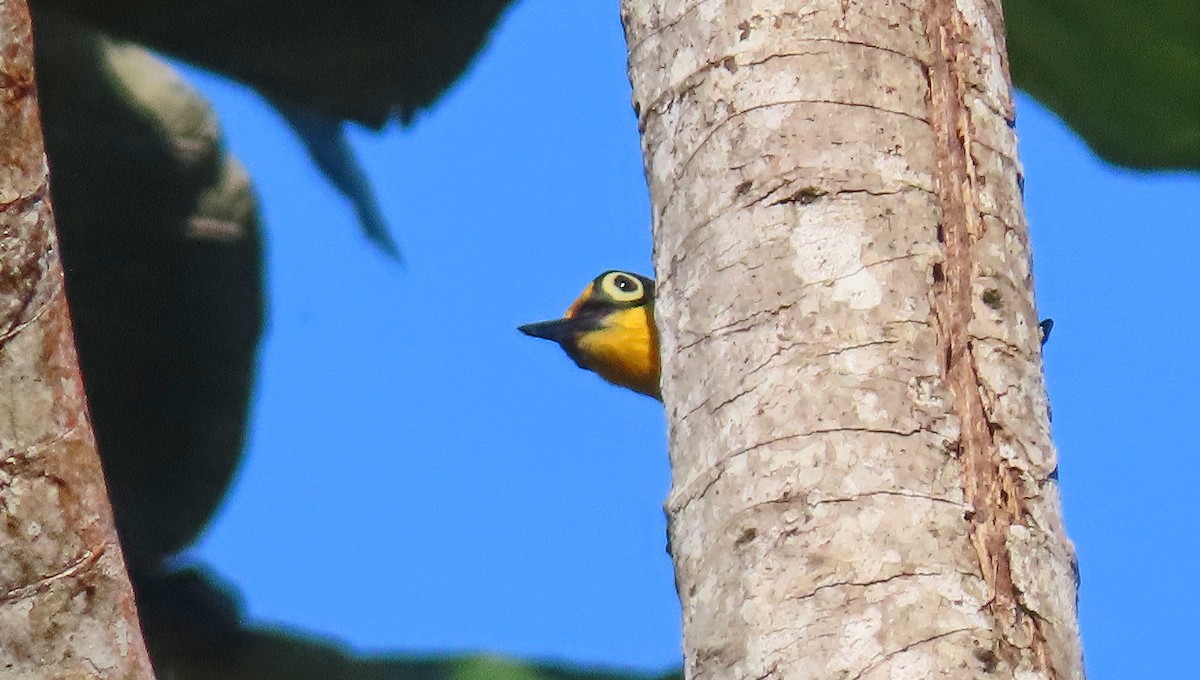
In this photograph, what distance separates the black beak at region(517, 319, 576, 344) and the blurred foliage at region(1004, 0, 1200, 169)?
1.16 meters

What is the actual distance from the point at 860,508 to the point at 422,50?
382 centimetres

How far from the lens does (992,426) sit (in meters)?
1.46

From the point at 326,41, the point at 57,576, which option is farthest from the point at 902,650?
the point at 326,41

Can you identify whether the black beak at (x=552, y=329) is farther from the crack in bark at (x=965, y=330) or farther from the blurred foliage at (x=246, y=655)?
the crack in bark at (x=965, y=330)

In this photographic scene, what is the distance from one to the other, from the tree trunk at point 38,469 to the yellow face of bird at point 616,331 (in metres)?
1.97

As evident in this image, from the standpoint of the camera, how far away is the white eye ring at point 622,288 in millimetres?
3268

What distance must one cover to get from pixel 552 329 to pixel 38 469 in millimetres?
2032

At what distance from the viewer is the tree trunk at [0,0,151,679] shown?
1.30m

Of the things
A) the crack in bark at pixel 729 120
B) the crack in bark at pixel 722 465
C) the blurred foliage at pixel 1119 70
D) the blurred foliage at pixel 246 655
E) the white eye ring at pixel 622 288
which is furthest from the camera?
the blurred foliage at pixel 246 655

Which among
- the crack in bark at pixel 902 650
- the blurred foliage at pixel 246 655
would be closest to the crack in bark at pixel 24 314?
the crack in bark at pixel 902 650

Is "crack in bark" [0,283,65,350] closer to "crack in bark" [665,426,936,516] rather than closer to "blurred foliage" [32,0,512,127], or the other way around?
"crack in bark" [665,426,936,516]

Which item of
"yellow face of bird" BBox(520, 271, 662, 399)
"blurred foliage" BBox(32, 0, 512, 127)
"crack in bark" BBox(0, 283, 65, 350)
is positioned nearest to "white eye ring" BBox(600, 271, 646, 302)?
"yellow face of bird" BBox(520, 271, 662, 399)

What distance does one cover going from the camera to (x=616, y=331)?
332 centimetres

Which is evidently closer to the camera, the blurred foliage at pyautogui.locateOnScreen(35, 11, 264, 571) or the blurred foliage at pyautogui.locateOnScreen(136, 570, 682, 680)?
the blurred foliage at pyautogui.locateOnScreen(136, 570, 682, 680)
